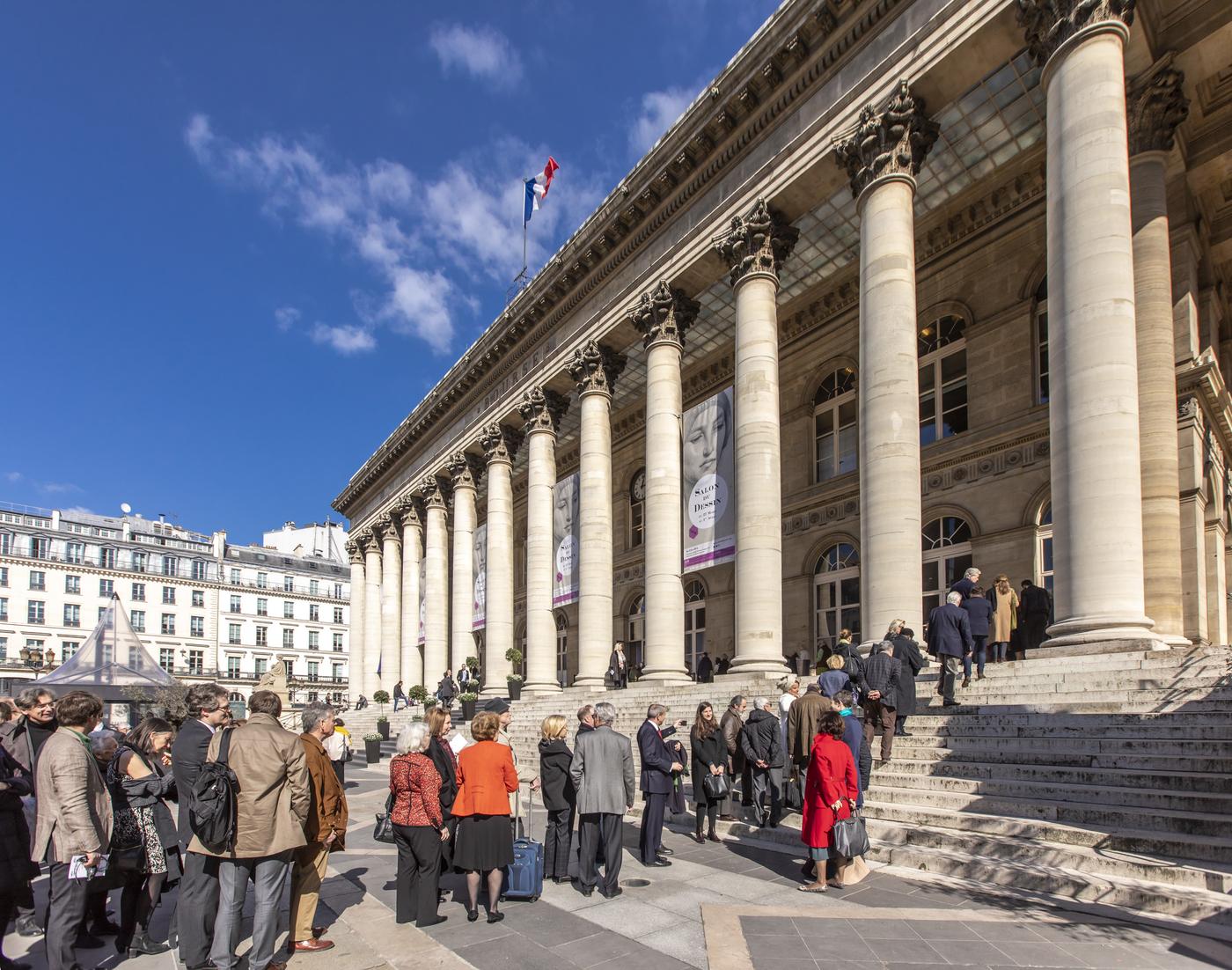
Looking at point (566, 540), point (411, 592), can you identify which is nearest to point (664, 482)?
point (566, 540)

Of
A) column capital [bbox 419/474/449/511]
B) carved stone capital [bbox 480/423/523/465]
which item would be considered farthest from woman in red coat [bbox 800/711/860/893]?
column capital [bbox 419/474/449/511]

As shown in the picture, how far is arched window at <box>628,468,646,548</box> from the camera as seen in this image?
30047 millimetres

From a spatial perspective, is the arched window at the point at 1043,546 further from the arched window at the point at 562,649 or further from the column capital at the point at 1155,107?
the arched window at the point at 562,649

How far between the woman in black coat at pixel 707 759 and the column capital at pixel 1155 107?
1247 centimetres

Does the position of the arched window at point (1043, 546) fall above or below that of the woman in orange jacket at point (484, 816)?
above

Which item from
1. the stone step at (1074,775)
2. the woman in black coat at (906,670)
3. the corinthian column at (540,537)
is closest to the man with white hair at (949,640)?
the woman in black coat at (906,670)

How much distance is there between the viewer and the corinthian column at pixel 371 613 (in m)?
41.2

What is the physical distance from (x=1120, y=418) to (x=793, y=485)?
42.0 feet

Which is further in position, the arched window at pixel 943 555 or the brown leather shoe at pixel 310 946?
the arched window at pixel 943 555

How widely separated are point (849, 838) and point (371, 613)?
38.8 metres

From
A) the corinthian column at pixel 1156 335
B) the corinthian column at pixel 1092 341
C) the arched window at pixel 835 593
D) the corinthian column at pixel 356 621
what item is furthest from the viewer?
the corinthian column at pixel 356 621

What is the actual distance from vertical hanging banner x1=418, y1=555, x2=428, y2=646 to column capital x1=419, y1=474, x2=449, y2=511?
2320mm

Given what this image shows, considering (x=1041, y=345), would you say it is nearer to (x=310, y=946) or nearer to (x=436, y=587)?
(x=310, y=946)

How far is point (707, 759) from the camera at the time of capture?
9250 mm
